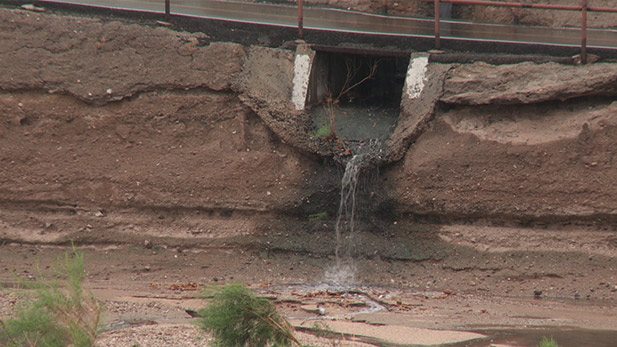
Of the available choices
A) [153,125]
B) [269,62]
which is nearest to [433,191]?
[269,62]

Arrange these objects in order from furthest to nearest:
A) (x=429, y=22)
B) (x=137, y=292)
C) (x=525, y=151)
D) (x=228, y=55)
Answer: (x=429, y=22)
(x=228, y=55)
(x=525, y=151)
(x=137, y=292)

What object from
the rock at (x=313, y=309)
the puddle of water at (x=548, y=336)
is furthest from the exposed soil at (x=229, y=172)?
the puddle of water at (x=548, y=336)

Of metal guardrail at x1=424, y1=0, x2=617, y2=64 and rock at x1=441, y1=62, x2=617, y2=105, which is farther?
metal guardrail at x1=424, y1=0, x2=617, y2=64

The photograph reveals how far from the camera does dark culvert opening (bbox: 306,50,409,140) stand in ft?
28.5

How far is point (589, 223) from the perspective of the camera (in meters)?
7.79

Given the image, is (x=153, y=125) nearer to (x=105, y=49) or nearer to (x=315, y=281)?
(x=105, y=49)

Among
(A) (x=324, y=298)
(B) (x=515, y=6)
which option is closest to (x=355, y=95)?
(B) (x=515, y=6)

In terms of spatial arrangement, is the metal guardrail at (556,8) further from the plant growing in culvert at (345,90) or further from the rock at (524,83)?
the plant growing in culvert at (345,90)

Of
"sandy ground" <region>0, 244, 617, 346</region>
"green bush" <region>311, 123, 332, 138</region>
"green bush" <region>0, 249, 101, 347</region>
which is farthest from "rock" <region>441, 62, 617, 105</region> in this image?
"green bush" <region>0, 249, 101, 347</region>

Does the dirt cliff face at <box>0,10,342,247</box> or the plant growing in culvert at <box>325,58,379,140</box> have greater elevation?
the plant growing in culvert at <box>325,58,379,140</box>

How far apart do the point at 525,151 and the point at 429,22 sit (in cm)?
271

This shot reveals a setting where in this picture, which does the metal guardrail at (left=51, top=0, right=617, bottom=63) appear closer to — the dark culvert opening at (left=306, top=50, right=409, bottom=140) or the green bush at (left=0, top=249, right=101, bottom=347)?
the dark culvert opening at (left=306, top=50, right=409, bottom=140)

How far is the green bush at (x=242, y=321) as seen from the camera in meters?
4.64

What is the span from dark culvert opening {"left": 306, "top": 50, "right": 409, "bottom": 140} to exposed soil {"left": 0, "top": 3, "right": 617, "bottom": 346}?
1.71 ft
